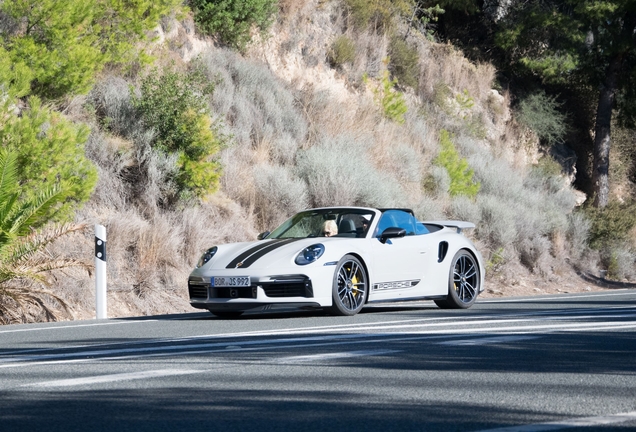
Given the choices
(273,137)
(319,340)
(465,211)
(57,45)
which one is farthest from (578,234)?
(319,340)

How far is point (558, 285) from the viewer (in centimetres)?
2453

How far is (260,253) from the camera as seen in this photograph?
12.0 m

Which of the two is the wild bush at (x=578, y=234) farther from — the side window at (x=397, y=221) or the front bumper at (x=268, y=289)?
the front bumper at (x=268, y=289)

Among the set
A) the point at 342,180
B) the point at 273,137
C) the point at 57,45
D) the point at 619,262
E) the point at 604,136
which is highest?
the point at 57,45

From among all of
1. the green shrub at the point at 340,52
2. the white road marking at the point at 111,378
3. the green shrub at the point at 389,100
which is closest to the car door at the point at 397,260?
the white road marking at the point at 111,378

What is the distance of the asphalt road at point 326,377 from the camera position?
4922 mm

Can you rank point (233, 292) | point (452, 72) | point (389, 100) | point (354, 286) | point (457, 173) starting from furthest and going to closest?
point (452, 72), point (389, 100), point (457, 173), point (354, 286), point (233, 292)

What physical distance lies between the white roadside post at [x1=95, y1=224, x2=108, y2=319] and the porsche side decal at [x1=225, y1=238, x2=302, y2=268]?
273 cm

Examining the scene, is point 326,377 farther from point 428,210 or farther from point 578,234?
point 578,234

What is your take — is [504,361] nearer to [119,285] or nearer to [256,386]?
[256,386]

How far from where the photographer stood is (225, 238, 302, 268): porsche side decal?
467 inches

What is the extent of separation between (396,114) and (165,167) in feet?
35.0

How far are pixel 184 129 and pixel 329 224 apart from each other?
6736mm

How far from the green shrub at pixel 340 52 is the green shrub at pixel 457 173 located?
4300 millimetres
